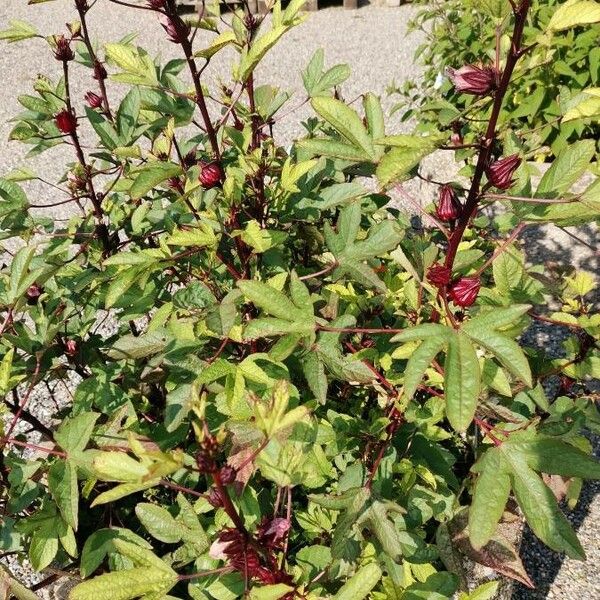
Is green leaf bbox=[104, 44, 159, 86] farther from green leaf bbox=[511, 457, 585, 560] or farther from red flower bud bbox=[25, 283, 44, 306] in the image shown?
green leaf bbox=[511, 457, 585, 560]

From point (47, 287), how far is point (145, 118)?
0.48 metres

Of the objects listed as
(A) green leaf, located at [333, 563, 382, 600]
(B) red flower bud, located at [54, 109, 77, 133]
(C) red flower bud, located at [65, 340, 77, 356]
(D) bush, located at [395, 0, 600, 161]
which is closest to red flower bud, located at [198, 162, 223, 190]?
(B) red flower bud, located at [54, 109, 77, 133]

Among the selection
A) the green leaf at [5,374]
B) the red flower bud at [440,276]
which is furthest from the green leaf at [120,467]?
the red flower bud at [440,276]

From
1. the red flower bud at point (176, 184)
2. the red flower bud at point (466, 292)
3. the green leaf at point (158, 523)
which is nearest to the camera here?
the red flower bud at point (466, 292)

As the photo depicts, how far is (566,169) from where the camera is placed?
102 centimetres

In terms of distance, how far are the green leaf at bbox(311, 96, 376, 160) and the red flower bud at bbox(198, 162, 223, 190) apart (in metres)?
0.23

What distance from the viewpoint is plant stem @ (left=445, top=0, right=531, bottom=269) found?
739 millimetres

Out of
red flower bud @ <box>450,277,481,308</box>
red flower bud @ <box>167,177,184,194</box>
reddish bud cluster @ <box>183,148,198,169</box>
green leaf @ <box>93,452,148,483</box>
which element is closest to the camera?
green leaf @ <box>93,452,148,483</box>

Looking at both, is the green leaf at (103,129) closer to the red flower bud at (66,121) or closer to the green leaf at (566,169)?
the red flower bud at (66,121)

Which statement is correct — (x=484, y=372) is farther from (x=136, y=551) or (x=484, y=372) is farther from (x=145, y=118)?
(x=145, y=118)

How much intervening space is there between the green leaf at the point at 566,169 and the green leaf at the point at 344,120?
0.98 feet

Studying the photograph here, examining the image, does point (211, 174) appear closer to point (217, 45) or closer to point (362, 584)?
point (217, 45)

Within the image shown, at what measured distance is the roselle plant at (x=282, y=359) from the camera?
87 centimetres

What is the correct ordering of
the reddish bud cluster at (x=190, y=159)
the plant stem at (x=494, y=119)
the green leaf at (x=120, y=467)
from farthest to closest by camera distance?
the reddish bud cluster at (x=190, y=159) < the plant stem at (x=494, y=119) < the green leaf at (x=120, y=467)
